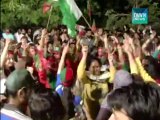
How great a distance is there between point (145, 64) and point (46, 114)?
393cm

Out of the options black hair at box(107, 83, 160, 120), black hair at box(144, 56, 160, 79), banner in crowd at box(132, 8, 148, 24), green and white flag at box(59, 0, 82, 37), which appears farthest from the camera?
Result: banner in crowd at box(132, 8, 148, 24)

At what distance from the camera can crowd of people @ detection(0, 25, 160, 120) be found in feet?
12.7

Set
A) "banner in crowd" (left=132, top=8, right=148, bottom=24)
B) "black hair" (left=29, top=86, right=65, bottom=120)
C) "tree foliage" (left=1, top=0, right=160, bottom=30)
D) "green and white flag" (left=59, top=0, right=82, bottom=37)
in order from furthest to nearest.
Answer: "tree foliage" (left=1, top=0, right=160, bottom=30) < "banner in crowd" (left=132, top=8, right=148, bottom=24) < "green and white flag" (left=59, top=0, right=82, bottom=37) < "black hair" (left=29, top=86, right=65, bottom=120)

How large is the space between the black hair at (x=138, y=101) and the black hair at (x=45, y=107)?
2.12 feet

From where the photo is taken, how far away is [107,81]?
26.7ft

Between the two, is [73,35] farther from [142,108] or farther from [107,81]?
[142,108]

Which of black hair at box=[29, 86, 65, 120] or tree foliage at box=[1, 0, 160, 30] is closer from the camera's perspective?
black hair at box=[29, 86, 65, 120]

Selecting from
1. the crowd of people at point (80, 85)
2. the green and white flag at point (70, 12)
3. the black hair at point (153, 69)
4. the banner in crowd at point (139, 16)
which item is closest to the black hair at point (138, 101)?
the crowd of people at point (80, 85)

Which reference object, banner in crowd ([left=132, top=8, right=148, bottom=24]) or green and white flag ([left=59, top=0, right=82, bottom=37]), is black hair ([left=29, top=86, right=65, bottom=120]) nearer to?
green and white flag ([left=59, top=0, right=82, bottom=37])

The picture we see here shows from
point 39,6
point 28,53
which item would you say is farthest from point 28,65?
point 39,6

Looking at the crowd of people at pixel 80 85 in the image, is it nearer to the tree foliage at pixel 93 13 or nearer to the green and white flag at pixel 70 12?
the green and white flag at pixel 70 12

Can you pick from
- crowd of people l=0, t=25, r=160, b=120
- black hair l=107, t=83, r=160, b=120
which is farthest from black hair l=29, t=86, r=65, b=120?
black hair l=107, t=83, r=160, b=120

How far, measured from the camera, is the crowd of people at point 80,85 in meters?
3.88

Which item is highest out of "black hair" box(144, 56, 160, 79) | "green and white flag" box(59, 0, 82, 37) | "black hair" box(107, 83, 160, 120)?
"black hair" box(107, 83, 160, 120)
